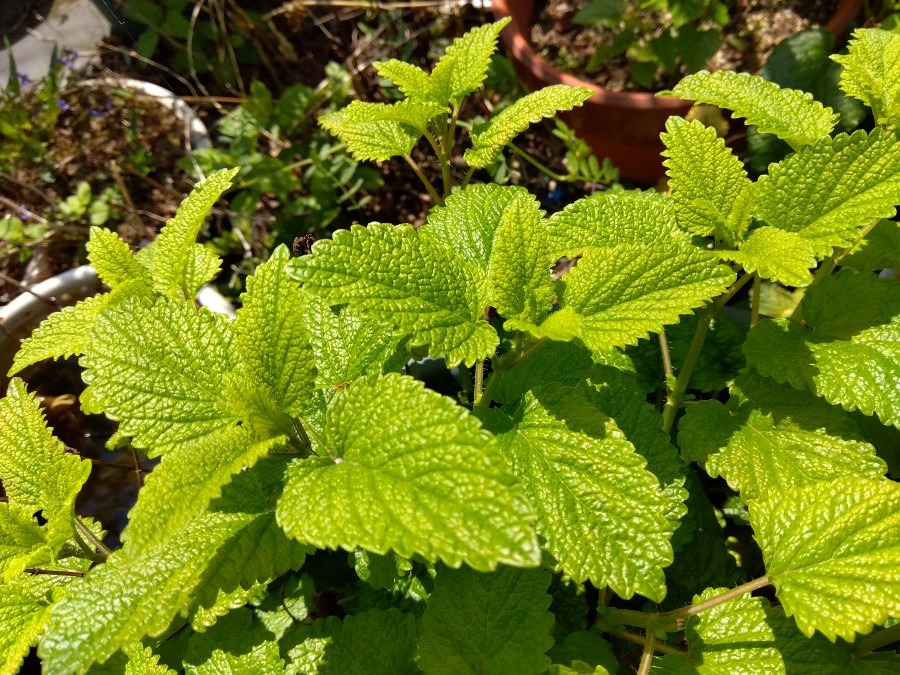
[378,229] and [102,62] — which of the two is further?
[102,62]

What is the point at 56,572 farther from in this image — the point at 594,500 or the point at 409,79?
the point at 409,79

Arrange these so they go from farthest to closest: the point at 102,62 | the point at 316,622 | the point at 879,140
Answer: the point at 102,62
the point at 316,622
the point at 879,140

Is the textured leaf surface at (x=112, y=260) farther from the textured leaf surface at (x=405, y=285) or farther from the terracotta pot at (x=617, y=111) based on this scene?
the terracotta pot at (x=617, y=111)

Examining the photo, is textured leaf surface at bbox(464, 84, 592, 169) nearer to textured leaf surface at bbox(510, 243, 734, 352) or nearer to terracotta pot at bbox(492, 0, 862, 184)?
textured leaf surface at bbox(510, 243, 734, 352)

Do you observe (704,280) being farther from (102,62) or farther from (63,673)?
(102,62)

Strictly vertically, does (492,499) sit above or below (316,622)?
above

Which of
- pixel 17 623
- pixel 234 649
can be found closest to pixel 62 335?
pixel 17 623

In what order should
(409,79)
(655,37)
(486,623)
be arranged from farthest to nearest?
1. (655,37)
2. (409,79)
3. (486,623)

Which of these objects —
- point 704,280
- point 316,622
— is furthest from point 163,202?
point 704,280
